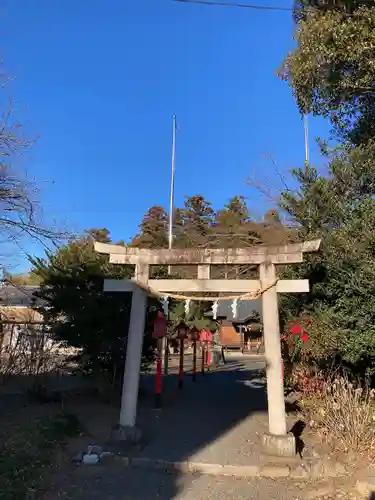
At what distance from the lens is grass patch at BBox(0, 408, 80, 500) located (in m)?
5.03

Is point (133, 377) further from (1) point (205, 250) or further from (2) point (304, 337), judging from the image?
(2) point (304, 337)

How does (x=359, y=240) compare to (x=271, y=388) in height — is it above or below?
above

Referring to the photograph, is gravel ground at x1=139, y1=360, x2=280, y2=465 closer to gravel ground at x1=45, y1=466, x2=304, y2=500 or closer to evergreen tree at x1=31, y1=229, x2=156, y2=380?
gravel ground at x1=45, y1=466, x2=304, y2=500

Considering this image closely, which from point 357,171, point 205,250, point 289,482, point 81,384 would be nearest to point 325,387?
point 289,482

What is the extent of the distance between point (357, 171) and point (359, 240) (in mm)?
2113

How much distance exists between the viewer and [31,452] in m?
6.13

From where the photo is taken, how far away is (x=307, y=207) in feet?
31.8

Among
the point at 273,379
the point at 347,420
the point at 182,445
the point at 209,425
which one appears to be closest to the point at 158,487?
the point at 182,445

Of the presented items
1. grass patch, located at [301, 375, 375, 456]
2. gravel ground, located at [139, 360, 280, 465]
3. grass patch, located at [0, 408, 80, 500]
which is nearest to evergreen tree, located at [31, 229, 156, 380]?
gravel ground, located at [139, 360, 280, 465]

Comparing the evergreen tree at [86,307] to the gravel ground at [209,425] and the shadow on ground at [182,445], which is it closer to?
the shadow on ground at [182,445]

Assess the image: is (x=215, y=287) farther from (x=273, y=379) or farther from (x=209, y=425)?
(x=209, y=425)

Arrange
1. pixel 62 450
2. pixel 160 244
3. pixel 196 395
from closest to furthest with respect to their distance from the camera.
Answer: pixel 62 450 → pixel 196 395 → pixel 160 244

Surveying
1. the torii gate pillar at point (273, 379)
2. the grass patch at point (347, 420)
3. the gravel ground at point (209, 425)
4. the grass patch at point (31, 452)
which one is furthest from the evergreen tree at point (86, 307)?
the grass patch at point (347, 420)

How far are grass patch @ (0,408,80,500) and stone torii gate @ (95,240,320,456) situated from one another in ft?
3.41
